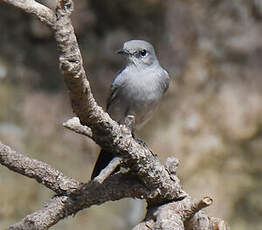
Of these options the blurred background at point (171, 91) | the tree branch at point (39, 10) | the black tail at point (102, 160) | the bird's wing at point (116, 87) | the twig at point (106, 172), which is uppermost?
the blurred background at point (171, 91)

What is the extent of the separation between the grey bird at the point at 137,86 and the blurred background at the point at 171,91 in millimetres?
1603

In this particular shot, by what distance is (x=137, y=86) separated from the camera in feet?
9.74

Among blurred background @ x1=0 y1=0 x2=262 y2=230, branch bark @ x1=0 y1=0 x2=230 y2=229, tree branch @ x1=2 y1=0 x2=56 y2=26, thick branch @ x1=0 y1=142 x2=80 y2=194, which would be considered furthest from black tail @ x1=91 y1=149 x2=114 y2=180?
blurred background @ x1=0 y1=0 x2=262 y2=230

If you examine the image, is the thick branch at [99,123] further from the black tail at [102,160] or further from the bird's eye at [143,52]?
the bird's eye at [143,52]

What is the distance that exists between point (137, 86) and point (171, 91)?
74.3 inches

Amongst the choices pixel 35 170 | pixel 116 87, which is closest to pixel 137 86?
pixel 116 87

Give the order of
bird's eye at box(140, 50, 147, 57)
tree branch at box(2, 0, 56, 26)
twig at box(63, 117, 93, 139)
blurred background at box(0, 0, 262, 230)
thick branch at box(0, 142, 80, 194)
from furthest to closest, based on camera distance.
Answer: blurred background at box(0, 0, 262, 230), bird's eye at box(140, 50, 147, 57), thick branch at box(0, 142, 80, 194), twig at box(63, 117, 93, 139), tree branch at box(2, 0, 56, 26)

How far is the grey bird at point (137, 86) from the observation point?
2.94 metres

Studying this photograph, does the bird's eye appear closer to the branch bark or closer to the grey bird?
the grey bird

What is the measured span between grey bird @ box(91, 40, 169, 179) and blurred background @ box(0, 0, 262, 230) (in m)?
1.60

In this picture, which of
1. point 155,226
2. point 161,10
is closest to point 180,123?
point 161,10

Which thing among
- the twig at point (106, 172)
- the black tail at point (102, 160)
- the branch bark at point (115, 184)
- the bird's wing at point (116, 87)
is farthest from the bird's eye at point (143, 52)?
the twig at point (106, 172)

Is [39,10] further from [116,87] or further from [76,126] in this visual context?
[116,87]

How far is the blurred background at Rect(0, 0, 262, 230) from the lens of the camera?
4.61 meters
